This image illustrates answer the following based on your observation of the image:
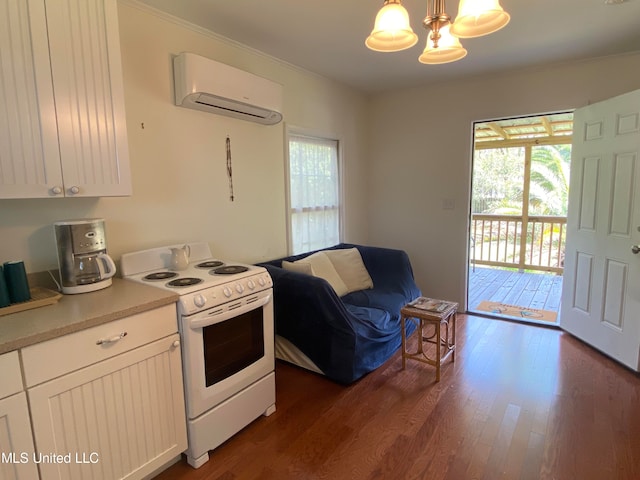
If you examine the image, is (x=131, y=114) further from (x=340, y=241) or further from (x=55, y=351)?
(x=340, y=241)

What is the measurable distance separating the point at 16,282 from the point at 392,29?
1.91 metres

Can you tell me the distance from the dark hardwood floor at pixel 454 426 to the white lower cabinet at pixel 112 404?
28 cm

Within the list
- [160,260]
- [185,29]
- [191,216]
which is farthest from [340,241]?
[185,29]

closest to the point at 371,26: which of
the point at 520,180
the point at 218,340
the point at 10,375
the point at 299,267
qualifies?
the point at 299,267

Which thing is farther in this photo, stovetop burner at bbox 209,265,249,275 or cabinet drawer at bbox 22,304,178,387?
stovetop burner at bbox 209,265,249,275

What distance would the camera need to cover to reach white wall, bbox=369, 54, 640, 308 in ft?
10.8

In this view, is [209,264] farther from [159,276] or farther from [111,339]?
[111,339]

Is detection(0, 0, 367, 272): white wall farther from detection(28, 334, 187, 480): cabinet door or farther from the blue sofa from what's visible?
detection(28, 334, 187, 480): cabinet door

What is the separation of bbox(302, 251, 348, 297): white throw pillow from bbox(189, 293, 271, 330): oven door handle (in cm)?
106

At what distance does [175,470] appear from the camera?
179 centimetres

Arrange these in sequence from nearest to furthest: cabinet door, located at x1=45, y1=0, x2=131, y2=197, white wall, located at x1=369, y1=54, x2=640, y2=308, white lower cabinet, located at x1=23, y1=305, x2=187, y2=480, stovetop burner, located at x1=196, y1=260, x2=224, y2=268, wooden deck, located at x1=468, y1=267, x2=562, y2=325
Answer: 1. white lower cabinet, located at x1=23, y1=305, x2=187, y2=480
2. cabinet door, located at x1=45, y1=0, x2=131, y2=197
3. stovetop burner, located at x1=196, y1=260, x2=224, y2=268
4. white wall, located at x1=369, y1=54, x2=640, y2=308
5. wooden deck, located at x1=468, y1=267, x2=562, y2=325

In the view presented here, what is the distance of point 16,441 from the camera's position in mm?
1226

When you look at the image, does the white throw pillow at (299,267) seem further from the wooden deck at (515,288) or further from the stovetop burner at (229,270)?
the wooden deck at (515,288)

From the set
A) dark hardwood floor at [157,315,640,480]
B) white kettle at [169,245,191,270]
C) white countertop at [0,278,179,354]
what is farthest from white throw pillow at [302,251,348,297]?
white countertop at [0,278,179,354]
